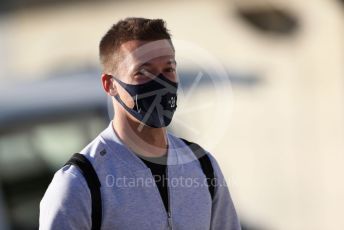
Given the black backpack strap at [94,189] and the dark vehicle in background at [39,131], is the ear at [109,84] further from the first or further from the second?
the dark vehicle in background at [39,131]

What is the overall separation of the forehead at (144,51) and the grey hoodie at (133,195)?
242mm

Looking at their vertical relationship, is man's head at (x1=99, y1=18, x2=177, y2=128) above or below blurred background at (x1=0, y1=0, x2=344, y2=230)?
above

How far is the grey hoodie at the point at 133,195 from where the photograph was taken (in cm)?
323

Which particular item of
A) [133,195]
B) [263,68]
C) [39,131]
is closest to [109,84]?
[133,195]

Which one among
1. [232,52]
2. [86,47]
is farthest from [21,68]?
[232,52]

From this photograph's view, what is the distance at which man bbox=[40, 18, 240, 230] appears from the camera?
10.7 feet

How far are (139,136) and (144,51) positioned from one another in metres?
0.28

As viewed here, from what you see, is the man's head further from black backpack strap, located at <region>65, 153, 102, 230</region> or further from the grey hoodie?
black backpack strap, located at <region>65, 153, 102, 230</region>

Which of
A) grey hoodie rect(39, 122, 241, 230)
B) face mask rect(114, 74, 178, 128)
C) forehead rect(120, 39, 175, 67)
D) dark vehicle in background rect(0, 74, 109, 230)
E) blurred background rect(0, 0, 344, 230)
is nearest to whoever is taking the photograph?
grey hoodie rect(39, 122, 241, 230)

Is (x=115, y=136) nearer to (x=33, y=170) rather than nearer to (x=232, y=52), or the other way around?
(x=33, y=170)

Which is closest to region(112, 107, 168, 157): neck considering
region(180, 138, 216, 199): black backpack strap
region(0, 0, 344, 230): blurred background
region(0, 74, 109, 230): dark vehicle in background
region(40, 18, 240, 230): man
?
region(40, 18, 240, 230): man

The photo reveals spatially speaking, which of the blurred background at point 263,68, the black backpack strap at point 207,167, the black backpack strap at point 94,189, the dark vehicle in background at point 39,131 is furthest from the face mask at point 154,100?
the blurred background at point 263,68

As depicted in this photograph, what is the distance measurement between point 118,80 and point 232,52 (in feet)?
48.8

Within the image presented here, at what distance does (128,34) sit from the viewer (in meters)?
3.51
